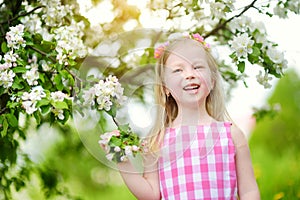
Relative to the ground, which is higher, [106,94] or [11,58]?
[11,58]

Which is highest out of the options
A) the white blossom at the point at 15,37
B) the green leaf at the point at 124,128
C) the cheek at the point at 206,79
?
the white blossom at the point at 15,37

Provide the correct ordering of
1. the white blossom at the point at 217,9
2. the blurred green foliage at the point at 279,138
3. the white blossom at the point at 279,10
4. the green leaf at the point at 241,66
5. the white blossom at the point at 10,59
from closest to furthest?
the white blossom at the point at 10,59
the green leaf at the point at 241,66
the white blossom at the point at 217,9
the white blossom at the point at 279,10
the blurred green foliage at the point at 279,138

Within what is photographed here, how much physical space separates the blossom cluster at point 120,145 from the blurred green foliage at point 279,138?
3.65m

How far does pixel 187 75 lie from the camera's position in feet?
6.76

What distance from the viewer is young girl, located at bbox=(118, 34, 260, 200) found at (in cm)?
208

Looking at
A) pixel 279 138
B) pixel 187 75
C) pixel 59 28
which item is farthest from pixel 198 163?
pixel 279 138

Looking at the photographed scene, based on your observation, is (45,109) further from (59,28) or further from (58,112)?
(59,28)

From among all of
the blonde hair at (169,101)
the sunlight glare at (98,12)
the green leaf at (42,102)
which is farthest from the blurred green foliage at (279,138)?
the green leaf at (42,102)

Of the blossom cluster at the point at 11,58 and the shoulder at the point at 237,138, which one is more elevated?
the blossom cluster at the point at 11,58

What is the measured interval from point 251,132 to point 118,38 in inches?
190

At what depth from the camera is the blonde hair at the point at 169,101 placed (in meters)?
2.16

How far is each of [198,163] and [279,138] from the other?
16.7 ft

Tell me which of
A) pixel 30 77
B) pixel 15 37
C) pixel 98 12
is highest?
pixel 98 12

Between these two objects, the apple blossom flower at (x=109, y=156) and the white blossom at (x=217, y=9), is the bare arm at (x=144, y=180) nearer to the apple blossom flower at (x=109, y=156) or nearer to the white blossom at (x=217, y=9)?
the apple blossom flower at (x=109, y=156)
